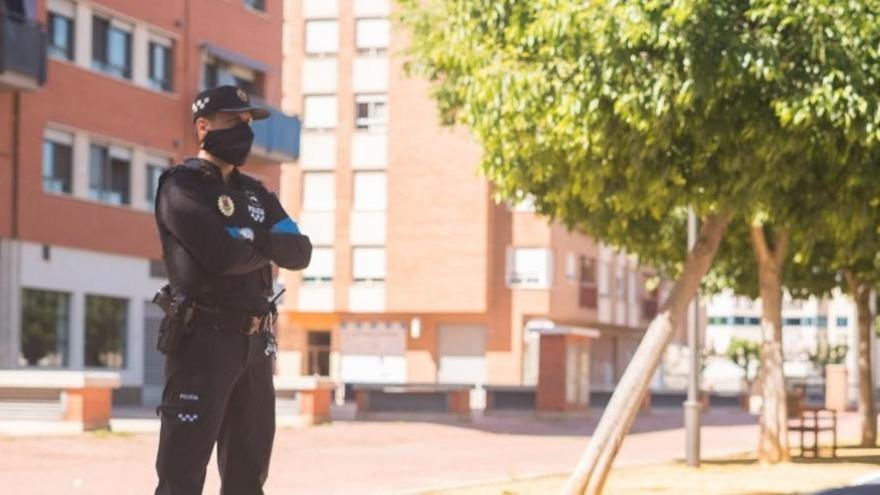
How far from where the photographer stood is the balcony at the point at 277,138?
148 feet

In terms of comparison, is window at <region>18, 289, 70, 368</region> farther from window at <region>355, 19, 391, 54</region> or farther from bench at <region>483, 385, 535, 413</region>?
window at <region>355, 19, 391, 54</region>

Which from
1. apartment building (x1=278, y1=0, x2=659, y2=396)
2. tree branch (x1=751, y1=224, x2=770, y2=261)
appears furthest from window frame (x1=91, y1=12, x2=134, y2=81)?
apartment building (x1=278, y1=0, x2=659, y2=396)

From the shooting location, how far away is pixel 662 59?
14.5 meters

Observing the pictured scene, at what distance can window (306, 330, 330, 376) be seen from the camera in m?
71.2

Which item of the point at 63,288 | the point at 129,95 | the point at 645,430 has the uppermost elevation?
the point at 129,95

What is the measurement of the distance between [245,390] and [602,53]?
28.2ft

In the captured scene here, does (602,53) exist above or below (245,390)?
above

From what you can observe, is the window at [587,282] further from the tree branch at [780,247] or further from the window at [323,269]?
the tree branch at [780,247]

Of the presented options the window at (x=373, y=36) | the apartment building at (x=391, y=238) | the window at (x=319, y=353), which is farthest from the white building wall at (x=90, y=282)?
the window at (x=319, y=353)

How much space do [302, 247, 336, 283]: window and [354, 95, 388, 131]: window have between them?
4.99 m

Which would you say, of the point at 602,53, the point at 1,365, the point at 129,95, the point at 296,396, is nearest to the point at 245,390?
the point at 602,53

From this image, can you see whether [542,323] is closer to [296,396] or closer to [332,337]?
[332,337]

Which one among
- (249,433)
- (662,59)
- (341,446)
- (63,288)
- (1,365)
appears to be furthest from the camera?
(63,288)

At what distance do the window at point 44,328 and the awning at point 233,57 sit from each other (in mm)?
8200
